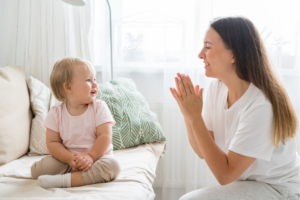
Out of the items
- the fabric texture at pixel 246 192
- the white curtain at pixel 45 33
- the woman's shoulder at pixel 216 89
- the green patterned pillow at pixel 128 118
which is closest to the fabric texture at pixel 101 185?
the green patterned pillow at pixel 128 118

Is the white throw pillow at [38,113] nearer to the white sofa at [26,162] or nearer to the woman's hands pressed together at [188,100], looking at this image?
the white sofa at [26,162]

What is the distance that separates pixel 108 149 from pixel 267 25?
1456 mm

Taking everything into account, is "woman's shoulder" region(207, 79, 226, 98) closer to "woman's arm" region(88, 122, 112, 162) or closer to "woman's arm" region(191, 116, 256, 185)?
"woman's arm" region(191, 116, 256, 185)

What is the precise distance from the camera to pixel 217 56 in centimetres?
114

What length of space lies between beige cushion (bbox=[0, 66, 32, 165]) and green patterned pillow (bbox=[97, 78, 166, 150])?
0.44 metres

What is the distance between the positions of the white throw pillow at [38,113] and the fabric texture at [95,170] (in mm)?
426

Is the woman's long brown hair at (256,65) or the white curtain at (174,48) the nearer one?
the woman's long brown hair at (256,65)

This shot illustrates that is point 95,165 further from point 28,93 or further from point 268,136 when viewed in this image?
point 28,93

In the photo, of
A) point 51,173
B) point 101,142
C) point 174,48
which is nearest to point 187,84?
point 101,142

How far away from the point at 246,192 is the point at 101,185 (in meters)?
0.57

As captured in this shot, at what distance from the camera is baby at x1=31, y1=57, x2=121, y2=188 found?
115 cm

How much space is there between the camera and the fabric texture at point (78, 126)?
121cm

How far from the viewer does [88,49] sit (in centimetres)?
201

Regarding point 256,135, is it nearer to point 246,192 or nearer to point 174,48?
point 246,192
